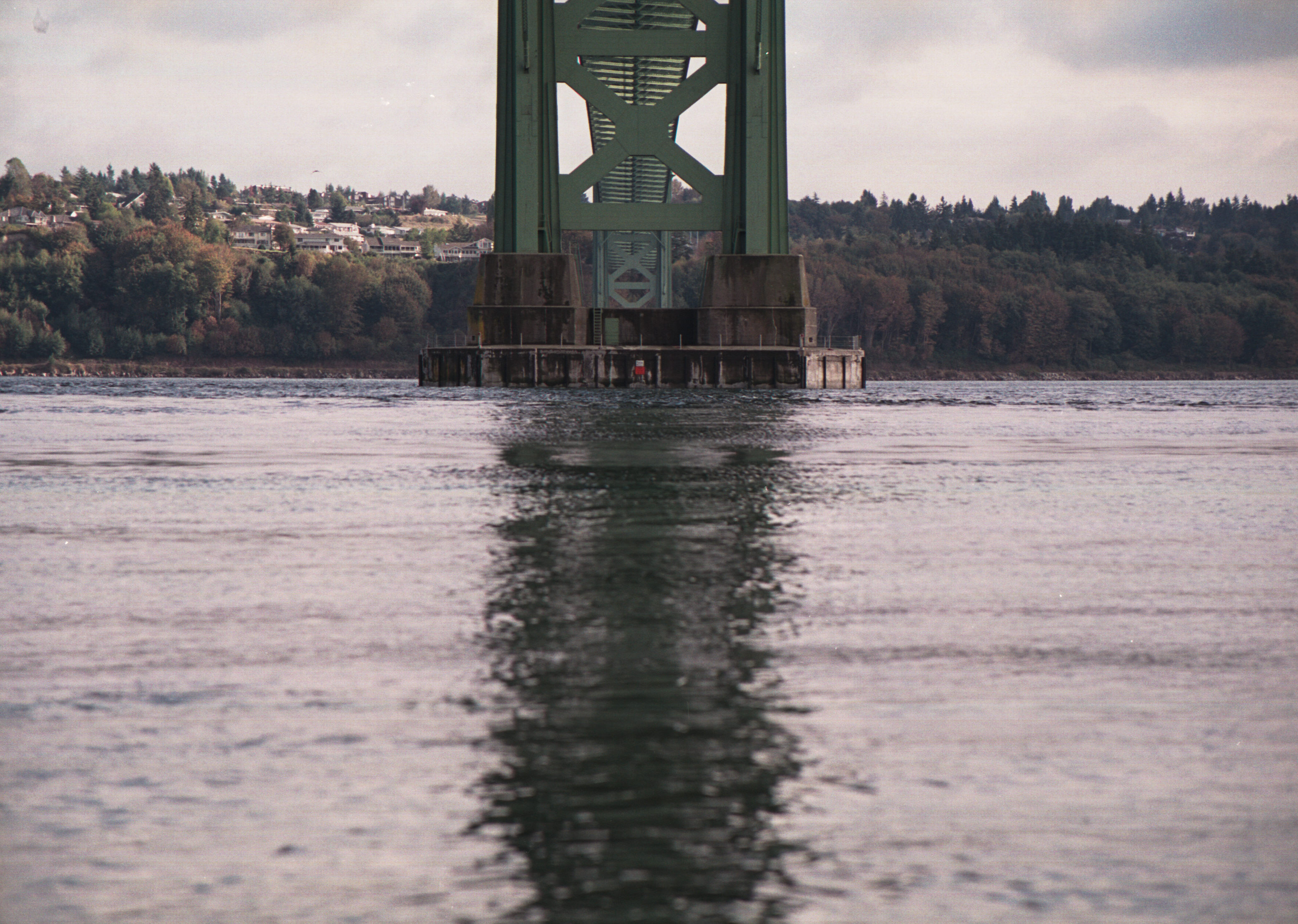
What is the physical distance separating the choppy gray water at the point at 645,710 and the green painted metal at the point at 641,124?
3829cm

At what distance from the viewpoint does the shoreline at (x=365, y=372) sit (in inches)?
5443

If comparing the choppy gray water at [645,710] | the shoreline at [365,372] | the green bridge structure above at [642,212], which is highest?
the green bridge structure above at [642,212]

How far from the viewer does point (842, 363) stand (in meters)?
57.9

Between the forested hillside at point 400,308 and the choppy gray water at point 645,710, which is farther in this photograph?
the forested hillside at point 400,308

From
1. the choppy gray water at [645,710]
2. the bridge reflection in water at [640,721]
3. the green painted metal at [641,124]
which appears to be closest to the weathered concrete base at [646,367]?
the green painted metal at [641,124]

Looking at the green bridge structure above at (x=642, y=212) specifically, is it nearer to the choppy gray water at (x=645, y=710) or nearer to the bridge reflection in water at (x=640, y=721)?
the choppy gray water at (x=645, y=710)

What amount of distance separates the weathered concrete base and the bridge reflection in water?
39348 mm

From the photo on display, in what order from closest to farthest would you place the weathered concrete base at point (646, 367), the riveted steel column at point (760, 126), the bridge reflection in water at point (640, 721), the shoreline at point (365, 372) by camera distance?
1. the bridge reflection in water at point (640, 721)
2. the riveted steel column at point (760, 126)
3. the weathered concrete base at point (646, 367)
4. the shoreline at point (365, 372)

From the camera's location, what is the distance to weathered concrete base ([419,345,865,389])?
52812mm

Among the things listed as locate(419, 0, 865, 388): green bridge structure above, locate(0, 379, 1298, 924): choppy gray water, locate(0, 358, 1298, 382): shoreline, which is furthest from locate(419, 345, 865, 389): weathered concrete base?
locate(0, 358, 1298, 382): shoreline

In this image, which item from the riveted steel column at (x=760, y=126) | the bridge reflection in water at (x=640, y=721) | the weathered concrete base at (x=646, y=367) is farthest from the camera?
the weathered concrete base at (x=646, y=367)

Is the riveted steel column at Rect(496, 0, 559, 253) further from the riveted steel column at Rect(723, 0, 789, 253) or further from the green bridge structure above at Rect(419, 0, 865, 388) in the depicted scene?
the riveted steel column at Rect(723, 0, 789, 253)

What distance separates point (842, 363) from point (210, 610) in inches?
1980

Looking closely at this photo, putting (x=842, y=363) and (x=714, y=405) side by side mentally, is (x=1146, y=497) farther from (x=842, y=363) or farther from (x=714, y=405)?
(x=842, y=363)
